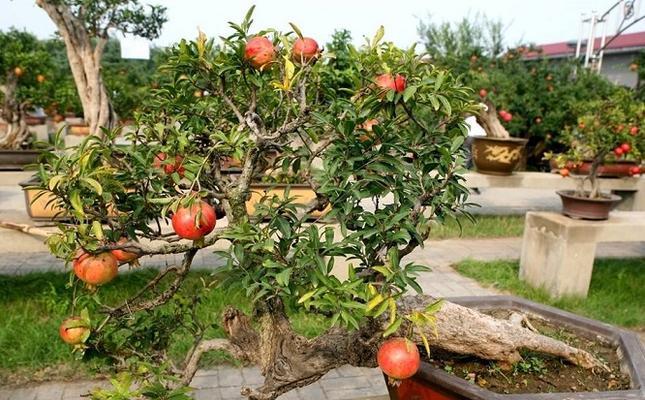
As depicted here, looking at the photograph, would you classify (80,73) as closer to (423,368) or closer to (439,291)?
(439,291)

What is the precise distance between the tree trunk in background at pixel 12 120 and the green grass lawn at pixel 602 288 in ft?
16.9

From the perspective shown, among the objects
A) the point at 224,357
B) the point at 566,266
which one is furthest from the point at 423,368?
the point at 566,266

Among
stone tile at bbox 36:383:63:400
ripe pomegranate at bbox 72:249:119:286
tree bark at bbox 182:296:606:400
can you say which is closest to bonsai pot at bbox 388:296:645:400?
tree bark at bbox 182:296:606:400

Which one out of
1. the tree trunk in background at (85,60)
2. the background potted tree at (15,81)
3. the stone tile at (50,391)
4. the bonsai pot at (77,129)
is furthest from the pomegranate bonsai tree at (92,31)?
the bonsai pot at (77,129)

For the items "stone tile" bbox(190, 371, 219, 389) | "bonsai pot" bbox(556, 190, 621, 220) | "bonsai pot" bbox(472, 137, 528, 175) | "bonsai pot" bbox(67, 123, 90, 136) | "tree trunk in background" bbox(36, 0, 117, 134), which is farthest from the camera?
"bonsai pot" bbox(67, 123, 90, 136)

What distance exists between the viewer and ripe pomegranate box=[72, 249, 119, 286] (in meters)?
1.40

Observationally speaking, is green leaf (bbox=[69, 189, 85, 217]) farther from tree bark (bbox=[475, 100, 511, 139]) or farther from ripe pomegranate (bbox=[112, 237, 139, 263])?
tree bark (bbox=[475, 100, 511, 139])

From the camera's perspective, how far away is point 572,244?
4.19 meters

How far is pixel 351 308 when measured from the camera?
1.36 metres


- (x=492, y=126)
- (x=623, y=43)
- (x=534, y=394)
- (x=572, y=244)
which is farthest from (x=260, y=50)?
(x=623, y=43)

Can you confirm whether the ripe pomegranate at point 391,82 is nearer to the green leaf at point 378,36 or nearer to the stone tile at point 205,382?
the green leaf at point 378,36

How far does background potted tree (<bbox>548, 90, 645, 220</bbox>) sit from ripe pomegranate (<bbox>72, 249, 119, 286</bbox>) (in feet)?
12.9

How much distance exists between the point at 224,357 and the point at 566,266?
9.00ft

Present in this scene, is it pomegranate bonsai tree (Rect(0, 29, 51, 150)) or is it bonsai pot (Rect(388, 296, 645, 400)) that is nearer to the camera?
bonsai pot (Rect(388, 296, 645, 400))
